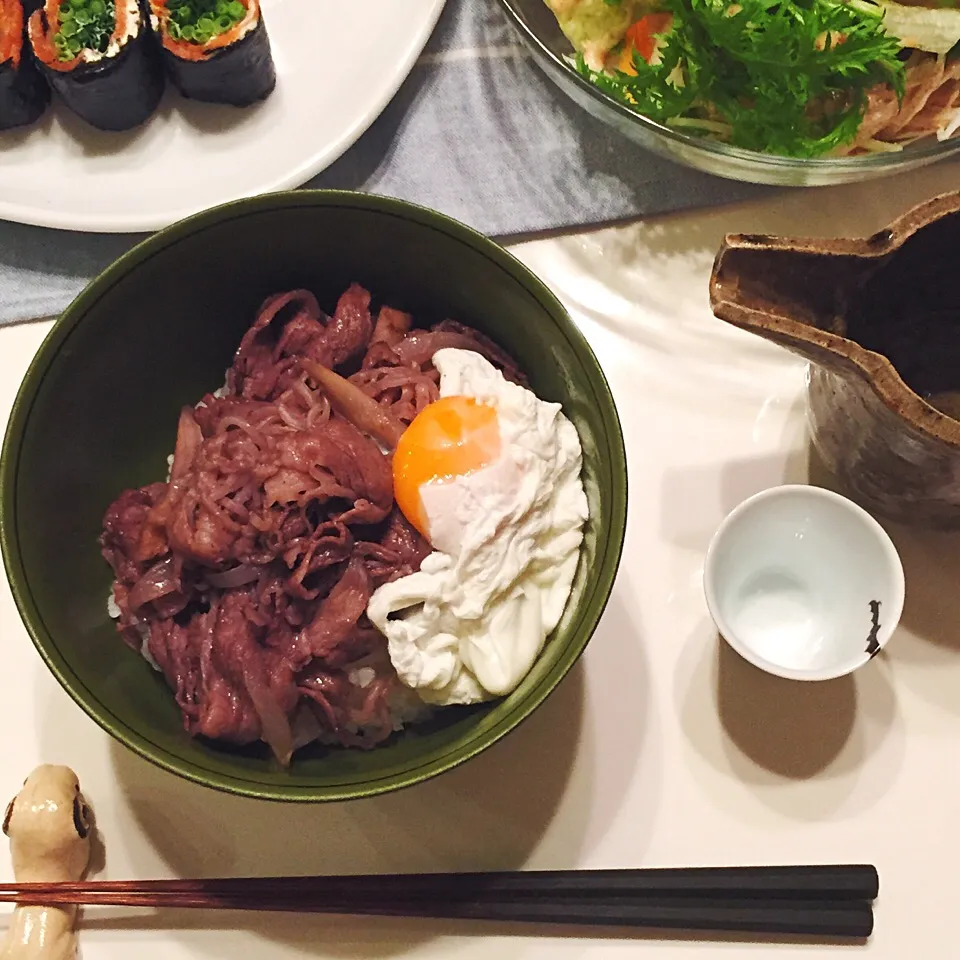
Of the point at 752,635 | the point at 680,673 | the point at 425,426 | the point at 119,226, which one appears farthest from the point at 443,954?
the point at 119,226

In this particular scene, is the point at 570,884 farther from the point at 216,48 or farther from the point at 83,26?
the point at 83,26

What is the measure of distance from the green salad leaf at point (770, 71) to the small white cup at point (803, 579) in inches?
20.3

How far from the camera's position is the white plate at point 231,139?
5.10ft

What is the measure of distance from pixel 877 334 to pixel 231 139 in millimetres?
1024

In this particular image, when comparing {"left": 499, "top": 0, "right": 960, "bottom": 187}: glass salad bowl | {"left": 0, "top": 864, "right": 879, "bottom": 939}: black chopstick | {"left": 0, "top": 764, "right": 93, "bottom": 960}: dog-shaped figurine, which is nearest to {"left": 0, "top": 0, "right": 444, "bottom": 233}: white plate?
{"left": 499, "top": 0, "right": 960, "bottom": 187}: glass salad bowl

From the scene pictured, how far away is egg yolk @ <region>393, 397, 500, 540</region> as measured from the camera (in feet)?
4.06

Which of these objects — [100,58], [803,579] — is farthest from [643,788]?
[100,58]

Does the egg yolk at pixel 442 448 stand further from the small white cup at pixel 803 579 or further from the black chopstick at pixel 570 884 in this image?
the black chopstick at pixel 570 884

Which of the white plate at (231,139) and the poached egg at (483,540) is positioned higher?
the white plate at (231,139)

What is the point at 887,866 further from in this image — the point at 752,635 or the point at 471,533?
the point at 471,533

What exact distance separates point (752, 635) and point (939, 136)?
794mm

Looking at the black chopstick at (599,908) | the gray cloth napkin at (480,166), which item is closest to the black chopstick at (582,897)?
the black chopstick at (599,908)

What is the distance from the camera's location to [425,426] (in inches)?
49.8

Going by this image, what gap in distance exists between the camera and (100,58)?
1.55m
